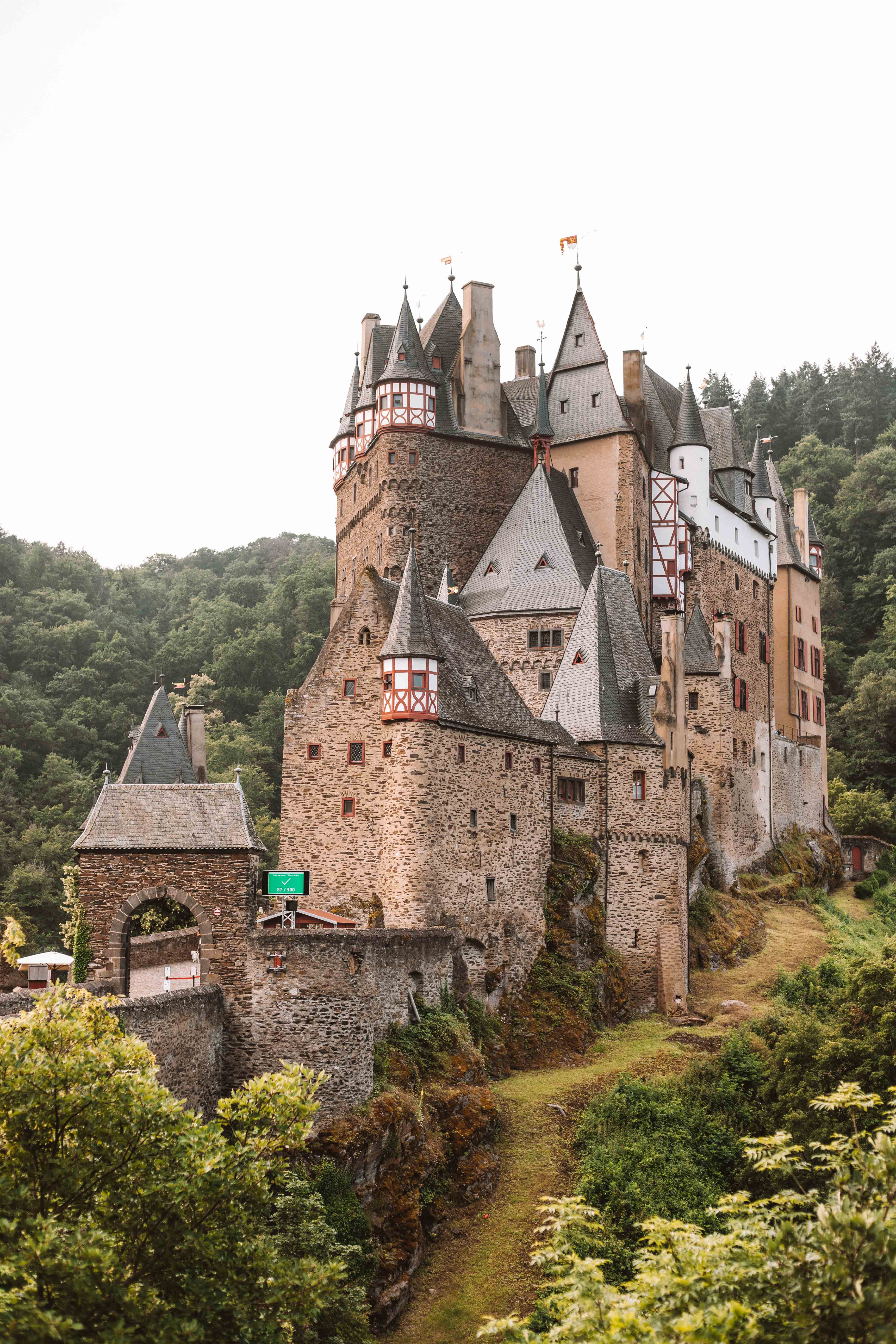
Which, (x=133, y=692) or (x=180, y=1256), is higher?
(x=133, y=692)

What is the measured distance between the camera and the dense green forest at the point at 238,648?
6850 centimetres

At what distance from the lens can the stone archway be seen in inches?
1030

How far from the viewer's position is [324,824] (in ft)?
118

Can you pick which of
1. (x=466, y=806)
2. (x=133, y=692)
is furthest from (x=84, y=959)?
(x=133, y=692)

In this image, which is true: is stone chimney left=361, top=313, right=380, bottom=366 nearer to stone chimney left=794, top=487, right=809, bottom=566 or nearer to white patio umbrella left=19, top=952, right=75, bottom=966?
stone chimney left=794, top=487, right=809, bottom=566

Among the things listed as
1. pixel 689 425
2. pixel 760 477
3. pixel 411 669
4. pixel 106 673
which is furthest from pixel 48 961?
pixel 106 673

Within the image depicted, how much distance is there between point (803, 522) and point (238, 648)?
32.5 m

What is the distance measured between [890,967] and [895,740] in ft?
153

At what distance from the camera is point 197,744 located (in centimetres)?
4378

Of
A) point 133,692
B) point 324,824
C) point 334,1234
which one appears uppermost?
point 133,692

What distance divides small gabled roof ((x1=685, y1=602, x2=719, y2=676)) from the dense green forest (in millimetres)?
20633

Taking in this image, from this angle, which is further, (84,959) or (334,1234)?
(84,959)

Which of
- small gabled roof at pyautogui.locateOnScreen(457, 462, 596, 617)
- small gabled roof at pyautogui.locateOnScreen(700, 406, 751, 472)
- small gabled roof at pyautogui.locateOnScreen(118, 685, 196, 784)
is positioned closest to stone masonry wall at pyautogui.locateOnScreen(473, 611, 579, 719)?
small gabled roof at pyautogui.locateOnScreen(457, 462, 596, 617)

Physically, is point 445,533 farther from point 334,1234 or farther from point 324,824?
point 334,1234
